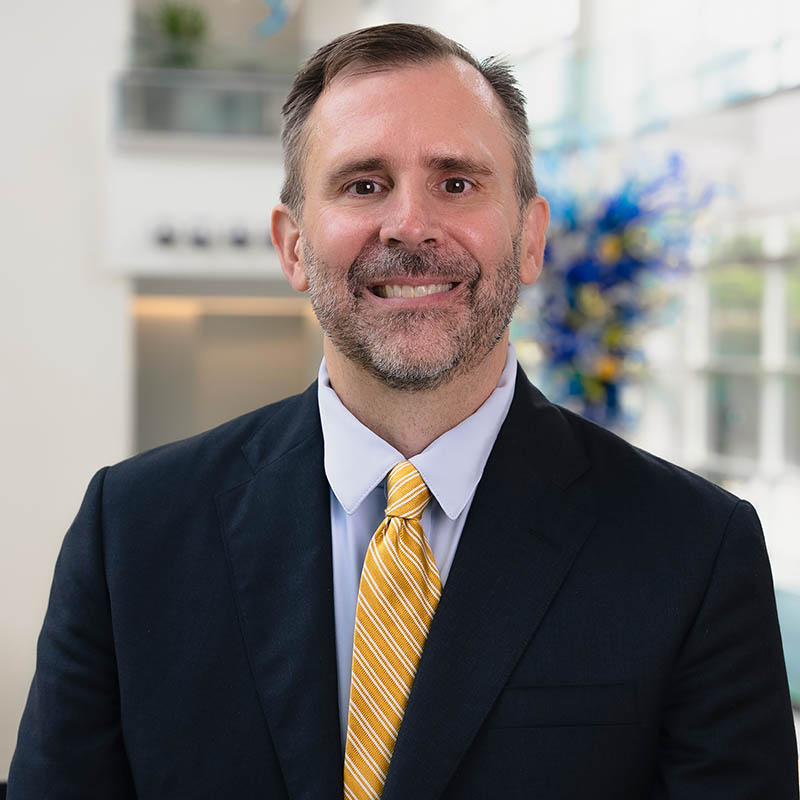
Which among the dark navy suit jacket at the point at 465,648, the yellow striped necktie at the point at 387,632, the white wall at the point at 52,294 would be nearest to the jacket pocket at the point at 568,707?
the dark navy suit jacket at the point at 465,648

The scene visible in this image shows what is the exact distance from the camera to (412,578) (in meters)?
1.44

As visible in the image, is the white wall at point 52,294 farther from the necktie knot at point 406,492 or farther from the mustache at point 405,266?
the mustache at point 405,266

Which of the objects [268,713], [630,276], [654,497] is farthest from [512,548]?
[630,276]

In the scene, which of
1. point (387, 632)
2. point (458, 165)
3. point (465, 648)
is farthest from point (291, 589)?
point (458, 165)

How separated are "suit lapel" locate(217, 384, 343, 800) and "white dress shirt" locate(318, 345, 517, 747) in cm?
4

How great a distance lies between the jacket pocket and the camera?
1.38 m

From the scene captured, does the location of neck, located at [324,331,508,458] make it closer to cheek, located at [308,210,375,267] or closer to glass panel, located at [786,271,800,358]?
cheek, located at [308,210,375,267]

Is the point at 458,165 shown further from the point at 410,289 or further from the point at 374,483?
the point at 374,483

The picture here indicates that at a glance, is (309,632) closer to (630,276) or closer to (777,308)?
(630,276)

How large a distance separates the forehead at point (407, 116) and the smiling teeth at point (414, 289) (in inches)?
6.5

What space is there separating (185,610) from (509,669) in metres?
0.45

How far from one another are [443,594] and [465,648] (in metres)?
0.08

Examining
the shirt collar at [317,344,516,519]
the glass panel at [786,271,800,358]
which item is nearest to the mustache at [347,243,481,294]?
the shirt collar at [317,344,516,519]

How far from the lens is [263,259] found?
1036 centimetres
